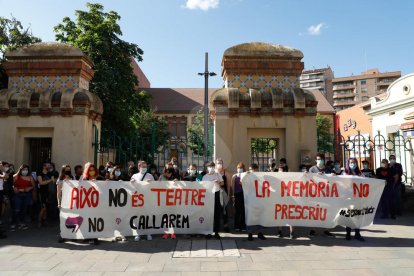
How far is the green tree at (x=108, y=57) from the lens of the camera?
1939cm

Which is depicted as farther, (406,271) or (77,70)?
(77,70)

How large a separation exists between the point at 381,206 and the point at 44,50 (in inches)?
437

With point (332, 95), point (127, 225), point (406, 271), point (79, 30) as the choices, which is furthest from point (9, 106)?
point (332, 95)

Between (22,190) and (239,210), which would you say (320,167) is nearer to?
(239,210)

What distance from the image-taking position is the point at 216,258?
5.43 meters

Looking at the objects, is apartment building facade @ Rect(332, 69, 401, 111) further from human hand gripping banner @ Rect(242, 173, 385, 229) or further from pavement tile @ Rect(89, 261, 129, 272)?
pavement tile @ Rect(89, 261, 129, 272)

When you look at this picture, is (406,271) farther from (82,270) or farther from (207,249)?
(82,270)

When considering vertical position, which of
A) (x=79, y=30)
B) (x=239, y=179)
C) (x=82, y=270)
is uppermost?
(x=79, y=30)

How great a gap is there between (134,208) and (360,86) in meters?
96.6

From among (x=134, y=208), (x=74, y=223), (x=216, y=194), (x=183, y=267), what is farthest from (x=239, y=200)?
(x=74, y=223)

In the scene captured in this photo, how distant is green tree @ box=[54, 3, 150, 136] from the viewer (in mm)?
19391

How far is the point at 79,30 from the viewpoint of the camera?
67.2 ft

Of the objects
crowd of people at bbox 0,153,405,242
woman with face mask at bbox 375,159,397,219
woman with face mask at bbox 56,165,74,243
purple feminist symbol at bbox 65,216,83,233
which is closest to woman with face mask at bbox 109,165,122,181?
crowd of people at bbox 0,153,405,242

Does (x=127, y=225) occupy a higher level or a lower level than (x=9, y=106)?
lower
